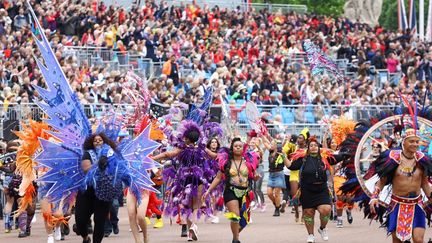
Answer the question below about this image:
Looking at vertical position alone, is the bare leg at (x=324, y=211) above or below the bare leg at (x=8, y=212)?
above

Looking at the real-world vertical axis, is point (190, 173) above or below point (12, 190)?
above

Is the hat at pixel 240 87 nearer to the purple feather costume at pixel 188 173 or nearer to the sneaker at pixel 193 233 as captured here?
the purple feather costume at pixel 188 173

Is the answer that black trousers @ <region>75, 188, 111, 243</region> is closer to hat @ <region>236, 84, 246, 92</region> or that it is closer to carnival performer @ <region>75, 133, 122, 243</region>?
carnival performer @ <region>75, 133, 122, 243</region>

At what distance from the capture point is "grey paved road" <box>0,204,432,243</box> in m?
18.3

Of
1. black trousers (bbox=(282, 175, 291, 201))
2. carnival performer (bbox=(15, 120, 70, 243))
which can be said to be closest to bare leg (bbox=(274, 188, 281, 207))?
black trousers (bbox=(282, 175, 291, 201))

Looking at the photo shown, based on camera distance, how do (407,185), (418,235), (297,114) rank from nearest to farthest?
(418,235)
(407,185)
(297,114)

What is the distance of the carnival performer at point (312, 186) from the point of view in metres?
17.8

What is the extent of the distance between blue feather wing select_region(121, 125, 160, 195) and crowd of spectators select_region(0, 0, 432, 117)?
10114mm

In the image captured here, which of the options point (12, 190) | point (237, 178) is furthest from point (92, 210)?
point (12, 190)

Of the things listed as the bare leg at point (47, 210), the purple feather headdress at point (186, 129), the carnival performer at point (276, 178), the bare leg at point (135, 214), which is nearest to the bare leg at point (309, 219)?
the purple feather headdress at point (186, 129)

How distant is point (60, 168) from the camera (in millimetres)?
14750

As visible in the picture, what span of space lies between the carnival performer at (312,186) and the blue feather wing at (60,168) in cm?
441

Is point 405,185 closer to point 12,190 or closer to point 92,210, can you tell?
point 92,210

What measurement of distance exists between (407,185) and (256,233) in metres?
5.45
